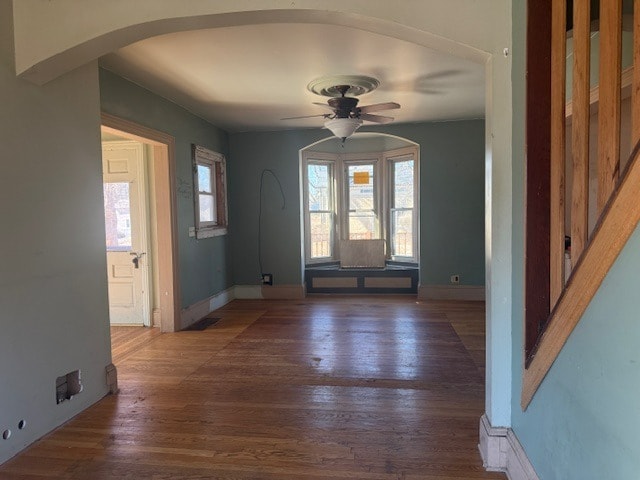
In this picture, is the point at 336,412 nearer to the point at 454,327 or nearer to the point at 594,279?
the point at 594,279

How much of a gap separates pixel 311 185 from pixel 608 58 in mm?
5741

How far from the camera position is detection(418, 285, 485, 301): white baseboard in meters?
6.09

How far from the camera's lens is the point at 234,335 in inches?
182

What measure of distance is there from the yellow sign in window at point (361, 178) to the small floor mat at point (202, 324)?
10.7ft

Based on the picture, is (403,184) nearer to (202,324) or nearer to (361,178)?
(361,178)

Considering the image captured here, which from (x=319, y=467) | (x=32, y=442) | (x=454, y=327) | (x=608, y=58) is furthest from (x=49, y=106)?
(x=454, y=327)

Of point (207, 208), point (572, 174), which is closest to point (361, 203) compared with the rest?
point (207, 208)

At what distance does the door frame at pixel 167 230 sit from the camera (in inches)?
181

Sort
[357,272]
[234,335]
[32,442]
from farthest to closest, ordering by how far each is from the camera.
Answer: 1. [357,272]
2. [234,335]
3. [32,442]

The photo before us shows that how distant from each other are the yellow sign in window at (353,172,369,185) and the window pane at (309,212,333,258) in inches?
28.3

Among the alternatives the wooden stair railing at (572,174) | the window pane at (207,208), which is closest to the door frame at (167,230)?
the window pane at (207,208)

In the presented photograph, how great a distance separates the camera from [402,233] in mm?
6918

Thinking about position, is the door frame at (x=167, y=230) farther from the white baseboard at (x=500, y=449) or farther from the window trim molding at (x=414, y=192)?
the white baseboard at (x=500, y=449)

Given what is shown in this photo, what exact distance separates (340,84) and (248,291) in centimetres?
368
